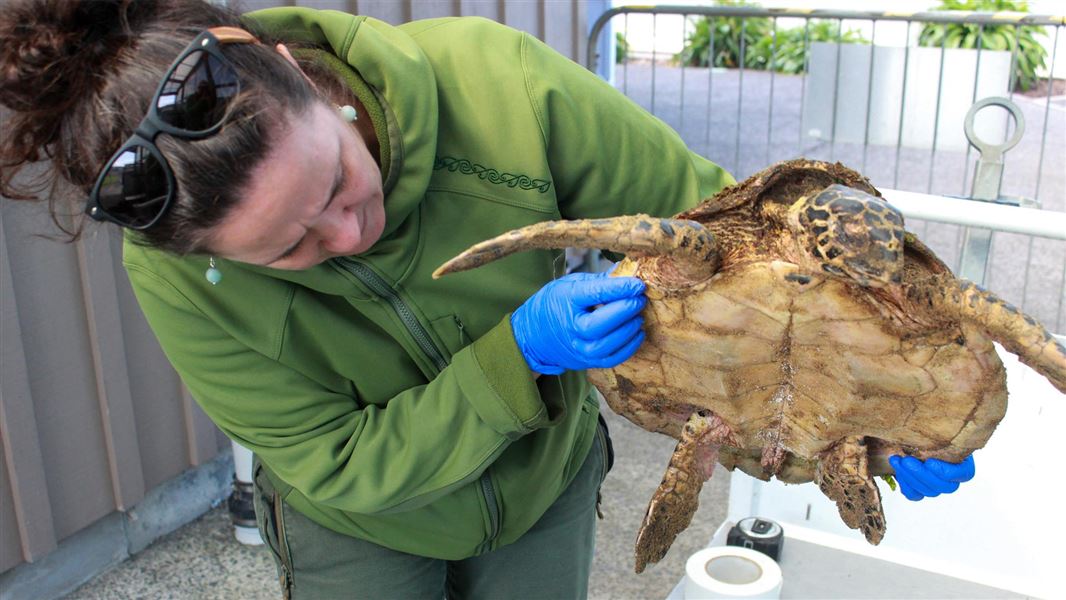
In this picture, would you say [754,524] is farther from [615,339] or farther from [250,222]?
[250,222]

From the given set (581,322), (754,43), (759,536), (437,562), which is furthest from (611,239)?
(754,43)

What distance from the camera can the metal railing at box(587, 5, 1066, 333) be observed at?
2334mm

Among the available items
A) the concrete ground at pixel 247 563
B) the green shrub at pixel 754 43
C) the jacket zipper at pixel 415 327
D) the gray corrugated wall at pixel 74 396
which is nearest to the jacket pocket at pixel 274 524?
the jacket zipper at pixel 415 327

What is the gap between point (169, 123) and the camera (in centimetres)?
110

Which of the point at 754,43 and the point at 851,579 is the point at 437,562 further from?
the point at 754,43

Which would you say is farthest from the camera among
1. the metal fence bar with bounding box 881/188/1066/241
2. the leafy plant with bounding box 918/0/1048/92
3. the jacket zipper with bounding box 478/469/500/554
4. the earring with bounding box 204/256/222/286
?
the leafy plant with bounding box 918/0/1048/92

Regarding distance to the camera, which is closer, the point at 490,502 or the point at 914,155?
the point at 490,502

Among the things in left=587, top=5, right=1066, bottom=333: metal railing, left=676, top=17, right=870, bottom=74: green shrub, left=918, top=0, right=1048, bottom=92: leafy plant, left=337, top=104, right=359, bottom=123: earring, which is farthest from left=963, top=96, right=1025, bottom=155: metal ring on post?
left=676, top=17, right=870, bottom=74: green shrub

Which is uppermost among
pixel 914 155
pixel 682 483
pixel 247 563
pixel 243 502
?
pixel 682 483

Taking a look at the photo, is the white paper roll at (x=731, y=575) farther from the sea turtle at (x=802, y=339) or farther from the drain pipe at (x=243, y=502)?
the drain pipe at (x=243, y=502)

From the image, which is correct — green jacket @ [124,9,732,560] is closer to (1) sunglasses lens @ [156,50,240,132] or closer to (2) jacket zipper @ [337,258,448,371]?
(2) jacket zipper @ [337,258,448,371]

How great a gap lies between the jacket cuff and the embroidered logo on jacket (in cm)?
24

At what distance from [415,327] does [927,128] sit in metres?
3.77

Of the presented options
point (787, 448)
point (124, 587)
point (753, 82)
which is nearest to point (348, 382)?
point (787, 448)
